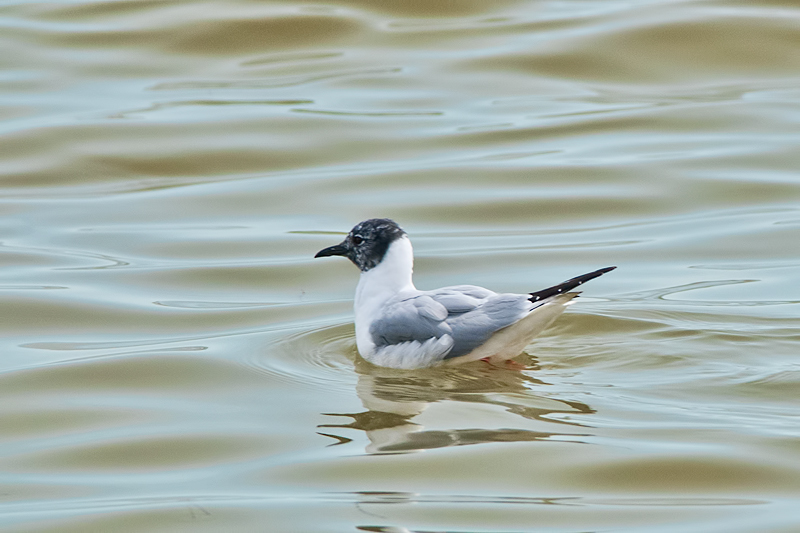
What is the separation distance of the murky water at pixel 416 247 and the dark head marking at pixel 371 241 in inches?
20.3

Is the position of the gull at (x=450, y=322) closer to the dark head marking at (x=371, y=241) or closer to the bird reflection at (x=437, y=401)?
the bird reflection at (x=437, y=401)

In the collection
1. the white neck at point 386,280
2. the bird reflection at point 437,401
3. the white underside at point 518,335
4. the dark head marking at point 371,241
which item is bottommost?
the bird reflection at point 437,401

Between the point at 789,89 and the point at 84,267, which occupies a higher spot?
the point at 789,89

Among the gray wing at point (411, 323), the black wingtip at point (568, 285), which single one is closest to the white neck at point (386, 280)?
the gray wing at point (411, 323)

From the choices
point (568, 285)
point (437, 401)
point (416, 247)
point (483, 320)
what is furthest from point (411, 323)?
point (416, 247)

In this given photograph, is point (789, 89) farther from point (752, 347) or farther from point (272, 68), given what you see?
point (752, 347)

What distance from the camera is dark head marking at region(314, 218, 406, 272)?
6.81 meters

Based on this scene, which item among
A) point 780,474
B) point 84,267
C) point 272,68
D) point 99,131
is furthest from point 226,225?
point 780,474

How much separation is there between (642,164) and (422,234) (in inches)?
105

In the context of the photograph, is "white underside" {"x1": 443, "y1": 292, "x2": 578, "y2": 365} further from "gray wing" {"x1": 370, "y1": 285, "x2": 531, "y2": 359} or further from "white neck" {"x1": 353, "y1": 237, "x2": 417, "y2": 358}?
"white neck" {"x1": 353, "y1": 237, "x2": 417, "y2": 358}

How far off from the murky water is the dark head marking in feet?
1.69

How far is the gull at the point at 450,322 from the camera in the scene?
239 inches

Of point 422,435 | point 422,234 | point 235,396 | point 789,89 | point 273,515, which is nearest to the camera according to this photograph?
point 273,515

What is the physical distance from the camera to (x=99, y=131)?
12.2 metres
